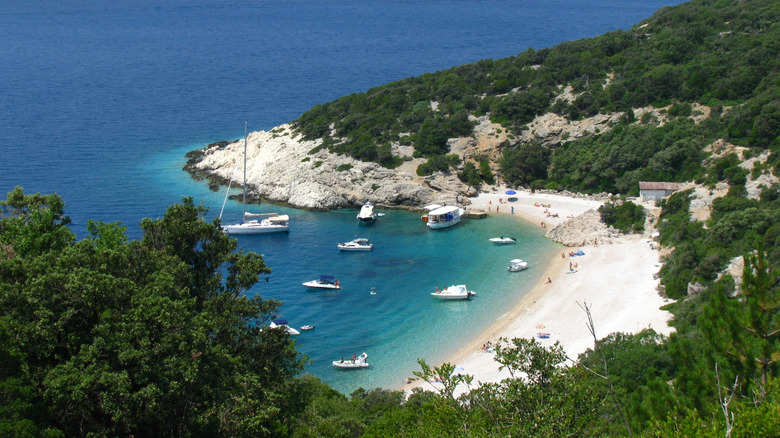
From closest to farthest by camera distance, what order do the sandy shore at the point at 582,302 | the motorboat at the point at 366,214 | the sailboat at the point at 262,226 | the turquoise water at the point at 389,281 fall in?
the sandy shore at the point at 582,302, the turquoise water at the point at 389,281, the sailboat at the point at 262,226, the motorboat at the point at 366,214

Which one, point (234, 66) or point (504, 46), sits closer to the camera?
point (234, 66)

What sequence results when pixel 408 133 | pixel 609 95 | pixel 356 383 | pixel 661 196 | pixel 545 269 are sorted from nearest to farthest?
1. pixel 356 383
2. pixel 545 269
3. pixel 661 196
4. pixel 609 95
5. pixel 408 133

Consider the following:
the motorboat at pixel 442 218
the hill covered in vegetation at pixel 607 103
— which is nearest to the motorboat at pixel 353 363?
the motorboat at pixel 442 218

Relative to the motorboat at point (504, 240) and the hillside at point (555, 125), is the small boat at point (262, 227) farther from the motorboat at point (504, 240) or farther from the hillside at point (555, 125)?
the motorboat at point (504, 240)

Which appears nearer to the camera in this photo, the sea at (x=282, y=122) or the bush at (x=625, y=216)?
the sea at (x=282, y=122)

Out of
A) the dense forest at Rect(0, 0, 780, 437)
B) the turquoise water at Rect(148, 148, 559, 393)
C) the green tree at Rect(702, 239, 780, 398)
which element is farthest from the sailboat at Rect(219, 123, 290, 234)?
the green tree at Rect(702, 239, 780, 398)

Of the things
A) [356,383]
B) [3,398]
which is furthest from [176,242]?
[356,383]

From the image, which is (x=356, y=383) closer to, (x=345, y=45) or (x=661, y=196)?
(x=661, y=196)
